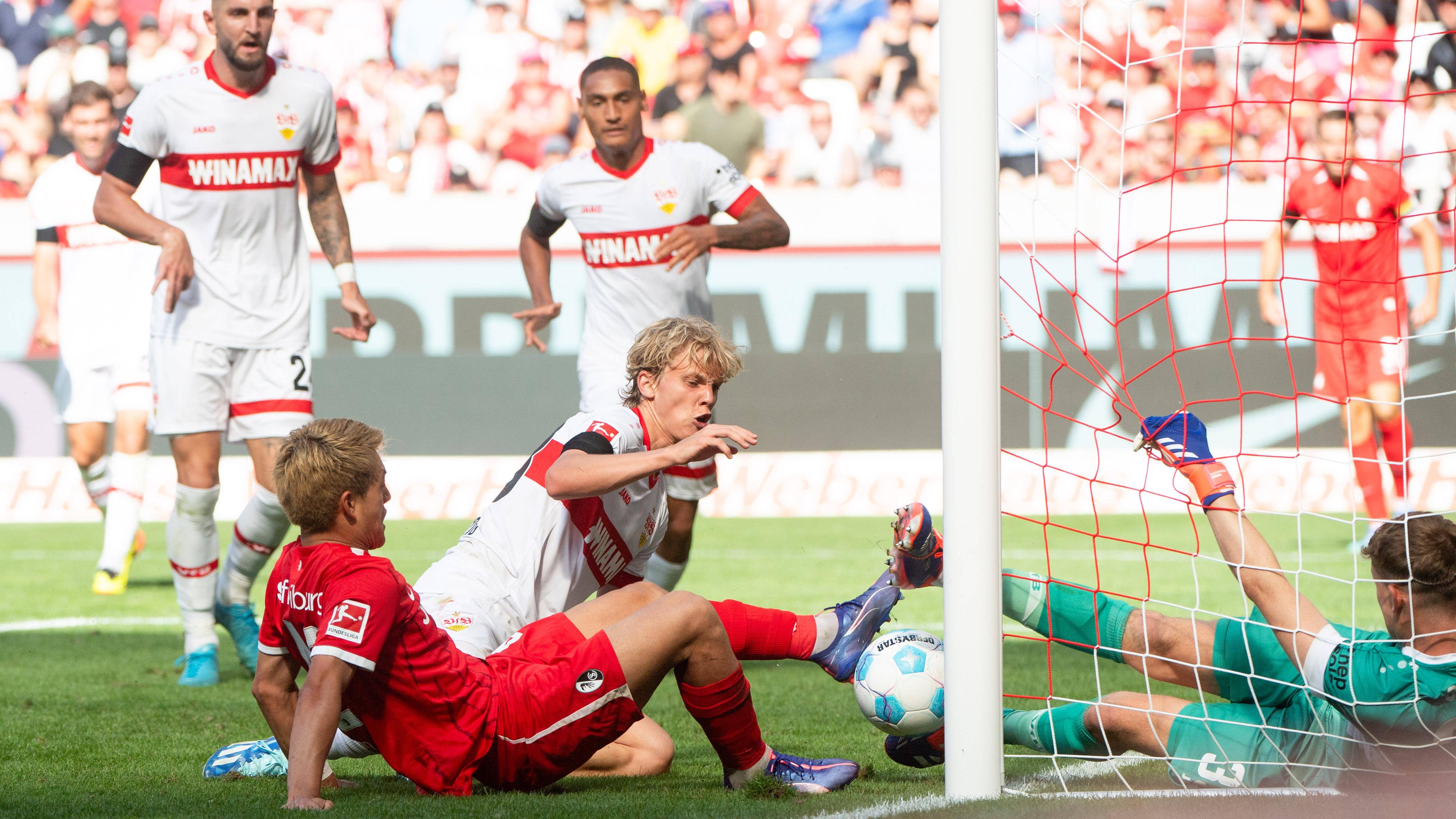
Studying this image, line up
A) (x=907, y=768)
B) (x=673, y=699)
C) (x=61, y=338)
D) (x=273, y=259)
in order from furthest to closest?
(x=61, y=338) < (x=273, y=259) < (x=673, y=699) < (x=907, y=768)

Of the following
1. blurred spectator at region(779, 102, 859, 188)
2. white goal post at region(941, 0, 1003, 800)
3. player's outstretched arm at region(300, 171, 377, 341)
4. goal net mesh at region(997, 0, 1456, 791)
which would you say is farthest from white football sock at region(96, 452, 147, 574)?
blurred spectator at region(779, 102, 859, 188)

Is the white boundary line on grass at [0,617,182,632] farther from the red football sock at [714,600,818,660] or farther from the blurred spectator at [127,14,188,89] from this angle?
the blurred spectator at [127,14,188,89]

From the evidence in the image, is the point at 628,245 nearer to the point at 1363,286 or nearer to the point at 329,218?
the point at 329,218

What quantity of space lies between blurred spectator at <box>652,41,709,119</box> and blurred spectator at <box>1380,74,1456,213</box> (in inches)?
235

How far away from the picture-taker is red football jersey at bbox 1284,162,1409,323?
8453 mm

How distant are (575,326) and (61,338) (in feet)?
13.1

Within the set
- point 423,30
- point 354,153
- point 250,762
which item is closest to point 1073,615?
point 250,762

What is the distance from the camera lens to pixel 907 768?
350 cm

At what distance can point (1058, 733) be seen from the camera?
3301 mm

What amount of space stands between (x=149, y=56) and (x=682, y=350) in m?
11.5

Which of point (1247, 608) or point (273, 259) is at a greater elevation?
point (273, 259)

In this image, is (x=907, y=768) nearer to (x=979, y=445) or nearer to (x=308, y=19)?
(x=979, y=445)

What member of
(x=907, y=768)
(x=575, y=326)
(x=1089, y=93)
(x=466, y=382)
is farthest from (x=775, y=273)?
(x=907, y=768)

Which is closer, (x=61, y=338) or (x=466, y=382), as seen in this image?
(x=61, y=338)
